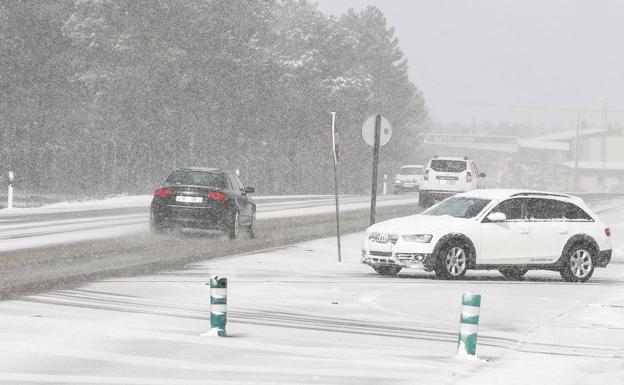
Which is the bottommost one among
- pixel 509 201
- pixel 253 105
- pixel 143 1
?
pixel 509 201

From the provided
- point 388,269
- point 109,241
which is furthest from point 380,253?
point 109,241

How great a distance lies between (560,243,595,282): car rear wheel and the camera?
20.9 m

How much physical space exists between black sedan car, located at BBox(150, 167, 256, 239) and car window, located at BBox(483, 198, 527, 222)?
8.21m

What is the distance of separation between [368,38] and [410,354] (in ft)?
308

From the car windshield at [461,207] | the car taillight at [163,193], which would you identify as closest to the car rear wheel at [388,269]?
the car windshield at [461,207]

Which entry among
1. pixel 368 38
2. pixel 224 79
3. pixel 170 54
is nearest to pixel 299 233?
pixel 170 54

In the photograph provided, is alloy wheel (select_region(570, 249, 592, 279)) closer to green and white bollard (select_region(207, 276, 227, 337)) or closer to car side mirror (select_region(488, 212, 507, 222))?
car side mirror (select_region(488, 212, 507, 222))

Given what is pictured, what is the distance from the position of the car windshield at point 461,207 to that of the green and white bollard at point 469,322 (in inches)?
382

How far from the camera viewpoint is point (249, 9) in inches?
2783

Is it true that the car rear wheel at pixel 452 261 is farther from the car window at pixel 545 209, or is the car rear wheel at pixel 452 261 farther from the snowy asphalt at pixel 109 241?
the snowy asphalt at pixel 109 241

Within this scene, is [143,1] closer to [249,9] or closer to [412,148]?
[249,9]

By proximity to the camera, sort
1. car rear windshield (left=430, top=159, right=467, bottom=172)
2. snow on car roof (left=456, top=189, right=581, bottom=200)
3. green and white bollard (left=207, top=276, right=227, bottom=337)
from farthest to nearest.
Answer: car rear windshield (left=430, top=159, right=467, bottom=172)
snow on car roof (left=456, top=189, right=581, bottom=200)
green and white bollard (left=207, top=276, right=227, bottom=337)

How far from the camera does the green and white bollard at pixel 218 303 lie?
1195cm

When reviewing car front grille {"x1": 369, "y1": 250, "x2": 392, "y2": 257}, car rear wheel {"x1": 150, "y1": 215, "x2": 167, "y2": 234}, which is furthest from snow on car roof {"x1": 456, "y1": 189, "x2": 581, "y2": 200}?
car rear wheel {"x1": 150, "y1": 215, "x2": 167, "y2": 234}
